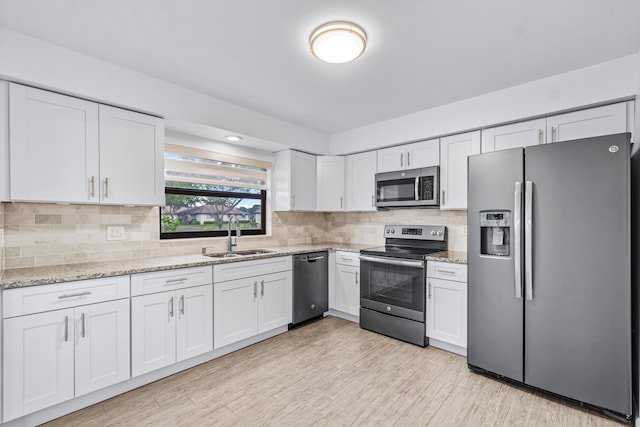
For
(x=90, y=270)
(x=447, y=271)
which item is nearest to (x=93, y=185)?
(x=90, y=270)

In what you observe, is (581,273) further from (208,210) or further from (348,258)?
(208,210)

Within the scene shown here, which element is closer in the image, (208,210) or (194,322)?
(194,322)

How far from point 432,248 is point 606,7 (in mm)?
2429

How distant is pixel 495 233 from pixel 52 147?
10.9ft

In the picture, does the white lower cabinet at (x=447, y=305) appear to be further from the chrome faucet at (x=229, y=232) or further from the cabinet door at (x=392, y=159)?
the chrome faucet at (x=229, y=232)

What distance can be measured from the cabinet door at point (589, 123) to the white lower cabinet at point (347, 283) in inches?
88.1

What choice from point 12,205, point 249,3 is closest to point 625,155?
point 249,3

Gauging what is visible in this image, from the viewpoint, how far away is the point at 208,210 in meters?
3.45

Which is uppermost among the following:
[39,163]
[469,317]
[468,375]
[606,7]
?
[606,7]

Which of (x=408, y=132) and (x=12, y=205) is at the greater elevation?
(x=408, y=132)

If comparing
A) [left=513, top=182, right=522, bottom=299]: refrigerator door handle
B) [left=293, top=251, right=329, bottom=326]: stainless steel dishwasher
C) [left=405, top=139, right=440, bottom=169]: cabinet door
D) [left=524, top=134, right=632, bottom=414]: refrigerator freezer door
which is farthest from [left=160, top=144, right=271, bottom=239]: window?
[left=524, top=134, right=632, bottom=414]: refrigerator freezer door

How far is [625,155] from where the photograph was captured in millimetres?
1919

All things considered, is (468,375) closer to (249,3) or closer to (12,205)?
(249,3)

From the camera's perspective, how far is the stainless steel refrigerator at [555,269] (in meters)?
1.94
